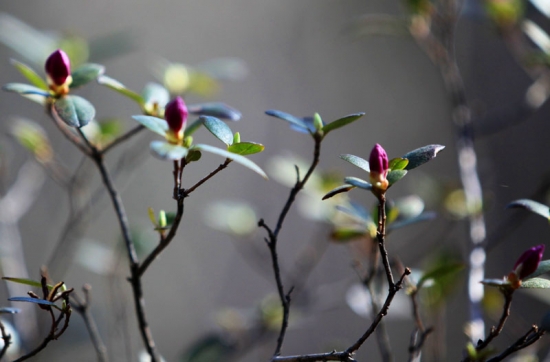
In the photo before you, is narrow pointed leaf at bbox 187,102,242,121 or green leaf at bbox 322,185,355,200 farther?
narrow pointed leaf at bbox 187,102,242,121

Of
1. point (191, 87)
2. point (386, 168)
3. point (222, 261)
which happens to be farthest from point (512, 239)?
point (386, 168)

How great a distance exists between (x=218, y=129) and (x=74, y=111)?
0.53 ft

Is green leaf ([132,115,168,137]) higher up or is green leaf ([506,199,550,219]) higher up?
green leaf ([132,115,168,137])

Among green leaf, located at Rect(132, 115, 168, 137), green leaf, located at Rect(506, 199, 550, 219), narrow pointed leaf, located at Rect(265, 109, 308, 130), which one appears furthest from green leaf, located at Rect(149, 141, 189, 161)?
green leaf, located at Rect(506, 199, 550, 219)

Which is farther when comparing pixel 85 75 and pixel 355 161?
pixel 85 75

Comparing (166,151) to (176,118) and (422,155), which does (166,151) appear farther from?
(422,155)

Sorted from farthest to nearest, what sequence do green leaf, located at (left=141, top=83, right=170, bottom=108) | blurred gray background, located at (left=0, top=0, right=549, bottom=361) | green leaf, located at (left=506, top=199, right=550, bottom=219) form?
blurred gray background, located at (left=0, top=0, right=549, bottom=361), green leaf, located at (left=141, top=83, right=170, bottom=108), green leaf, located at (left=506, top=199, right=550, bottom=219)

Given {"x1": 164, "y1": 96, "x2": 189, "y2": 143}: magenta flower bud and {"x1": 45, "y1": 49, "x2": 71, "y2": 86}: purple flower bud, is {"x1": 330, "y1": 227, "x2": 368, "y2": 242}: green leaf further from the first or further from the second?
{"x1": 45, "y1": 49, "x2": 71, "y2": 86}: purple flower bud

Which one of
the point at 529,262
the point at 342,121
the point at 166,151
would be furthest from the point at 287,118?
the point at 529,262

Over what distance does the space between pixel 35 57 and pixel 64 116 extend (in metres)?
0.55

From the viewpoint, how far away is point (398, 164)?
1.79 ft

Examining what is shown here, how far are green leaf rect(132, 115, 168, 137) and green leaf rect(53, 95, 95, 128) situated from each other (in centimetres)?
7

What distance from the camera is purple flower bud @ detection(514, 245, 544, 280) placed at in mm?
527

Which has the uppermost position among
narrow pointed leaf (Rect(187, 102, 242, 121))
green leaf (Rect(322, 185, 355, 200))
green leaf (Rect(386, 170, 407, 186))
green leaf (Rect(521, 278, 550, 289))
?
narrow pointed leaf (Rect(187, 102, 242, 121))
